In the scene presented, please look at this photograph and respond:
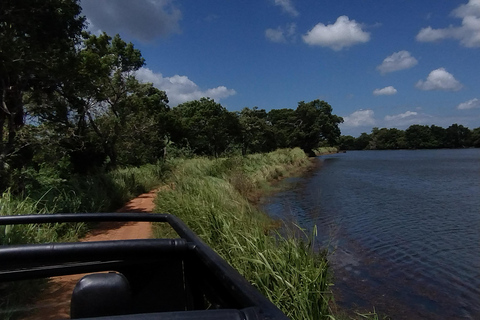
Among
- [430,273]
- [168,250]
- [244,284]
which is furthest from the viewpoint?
[430,273]

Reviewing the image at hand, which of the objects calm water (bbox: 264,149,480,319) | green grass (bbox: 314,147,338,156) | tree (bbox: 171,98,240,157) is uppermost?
tree (bbox: 171,98,240,157)

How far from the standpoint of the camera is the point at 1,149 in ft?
25.2

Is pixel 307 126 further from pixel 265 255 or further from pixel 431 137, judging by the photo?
pixel 431 137

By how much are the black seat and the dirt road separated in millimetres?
202

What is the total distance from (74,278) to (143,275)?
33 centimetres

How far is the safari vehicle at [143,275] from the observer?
80 cm

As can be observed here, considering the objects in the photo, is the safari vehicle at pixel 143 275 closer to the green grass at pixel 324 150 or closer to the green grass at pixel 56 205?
the green grass at pixel 56 205

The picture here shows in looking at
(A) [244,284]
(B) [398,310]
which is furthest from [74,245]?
(B) [398,310]

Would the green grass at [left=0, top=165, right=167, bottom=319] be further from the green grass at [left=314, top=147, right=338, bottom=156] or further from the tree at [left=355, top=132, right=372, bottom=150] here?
the tree at [left=355, top=132, right=372, bottom=150]

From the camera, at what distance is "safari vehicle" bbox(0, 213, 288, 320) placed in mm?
804

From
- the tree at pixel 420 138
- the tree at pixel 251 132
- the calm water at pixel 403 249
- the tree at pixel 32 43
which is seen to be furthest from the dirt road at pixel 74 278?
the tree at pixel 420 138

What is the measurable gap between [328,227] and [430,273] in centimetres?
359

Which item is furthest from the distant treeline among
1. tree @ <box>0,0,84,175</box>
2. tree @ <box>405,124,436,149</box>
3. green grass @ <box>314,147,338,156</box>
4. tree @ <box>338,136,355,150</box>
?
tree @ <box>0,0,84,175</box>

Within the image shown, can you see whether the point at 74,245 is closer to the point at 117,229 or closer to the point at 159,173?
the point at 117,229
